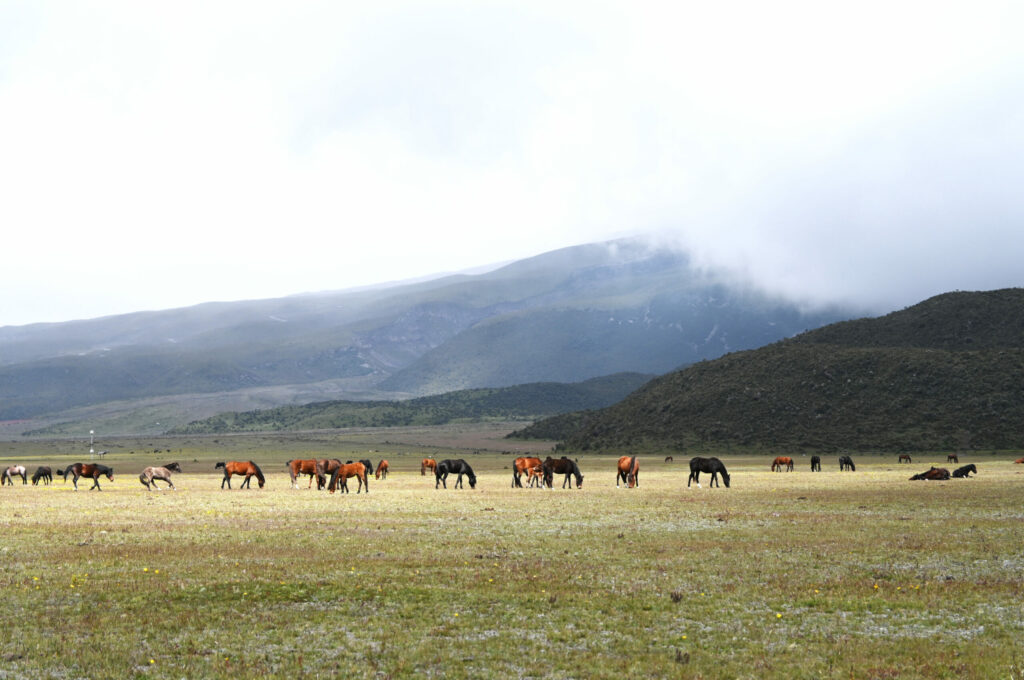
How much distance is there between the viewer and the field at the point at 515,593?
13477 mm

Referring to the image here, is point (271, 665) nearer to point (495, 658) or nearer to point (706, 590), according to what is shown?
point (495, 658)

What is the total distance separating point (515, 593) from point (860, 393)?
122m

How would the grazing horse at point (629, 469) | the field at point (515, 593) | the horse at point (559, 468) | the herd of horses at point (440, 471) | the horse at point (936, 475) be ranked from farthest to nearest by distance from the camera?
the horse at point (936, 475) → the horse at point (559, 468) → the grazing horse at point (629, 469) → the herd of horses at point (440, 471) → the field at point (515, 593)

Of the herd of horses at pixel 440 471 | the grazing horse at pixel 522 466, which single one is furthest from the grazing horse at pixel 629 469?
the grazing horse at pixel 522 466

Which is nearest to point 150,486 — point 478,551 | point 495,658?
point 478,551

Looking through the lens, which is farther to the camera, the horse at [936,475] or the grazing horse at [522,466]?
the horse at [936,475]

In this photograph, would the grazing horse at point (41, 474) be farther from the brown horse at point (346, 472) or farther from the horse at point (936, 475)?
the horse at point (936, 475)

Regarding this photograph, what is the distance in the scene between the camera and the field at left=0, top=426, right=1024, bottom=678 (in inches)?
531

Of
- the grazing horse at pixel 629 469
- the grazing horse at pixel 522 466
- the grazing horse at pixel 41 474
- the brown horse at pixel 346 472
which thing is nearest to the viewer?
the brown horse at pixel 346 472

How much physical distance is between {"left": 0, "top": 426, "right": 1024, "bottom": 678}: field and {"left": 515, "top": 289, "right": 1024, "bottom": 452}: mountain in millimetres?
88662

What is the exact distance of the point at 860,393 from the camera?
129m

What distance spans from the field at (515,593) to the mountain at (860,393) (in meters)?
88.7

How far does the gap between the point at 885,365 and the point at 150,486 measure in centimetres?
11230

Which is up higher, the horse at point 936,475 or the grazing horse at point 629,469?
the grazing horse at point 629,469
